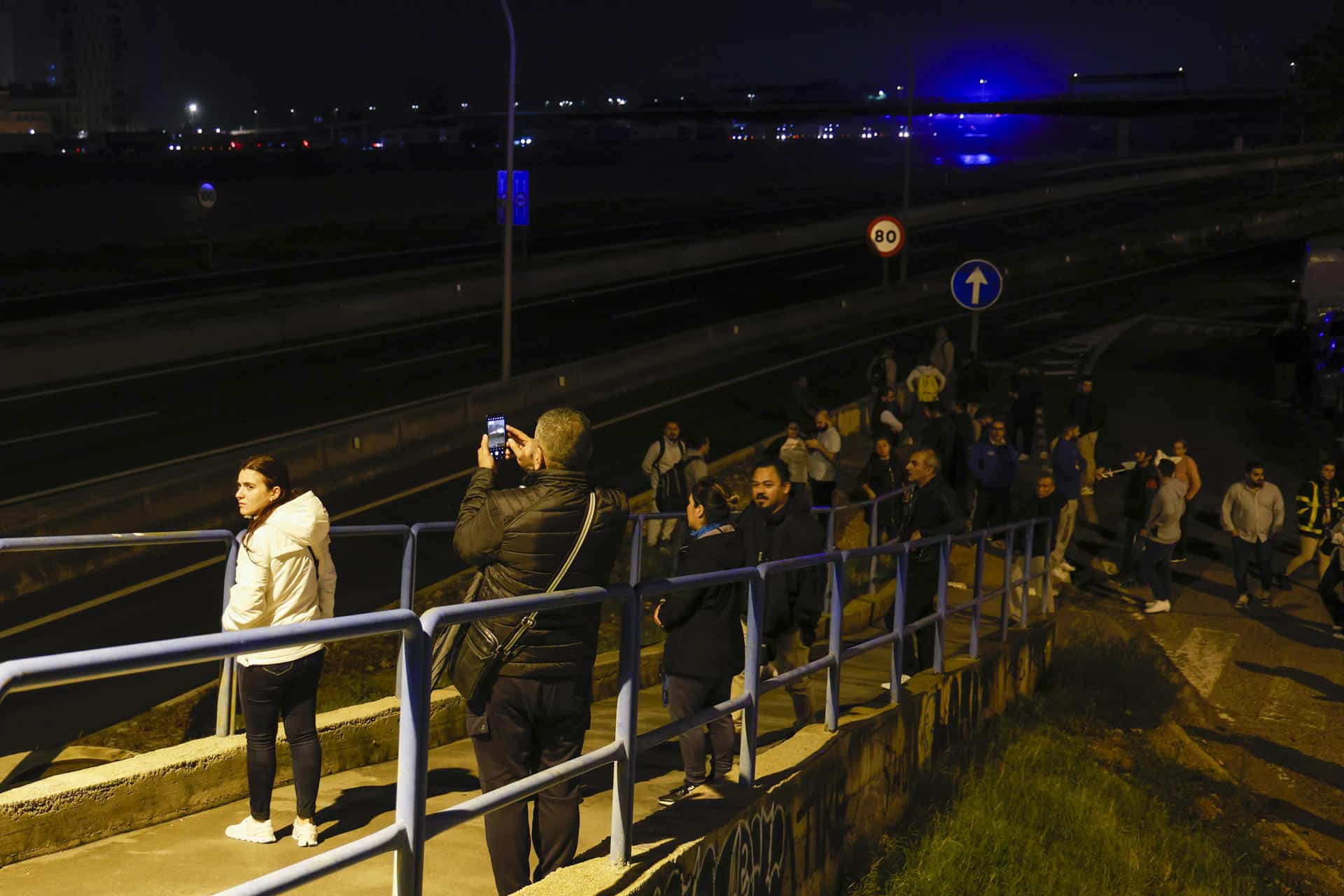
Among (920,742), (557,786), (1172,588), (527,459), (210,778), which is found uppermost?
(527,459)

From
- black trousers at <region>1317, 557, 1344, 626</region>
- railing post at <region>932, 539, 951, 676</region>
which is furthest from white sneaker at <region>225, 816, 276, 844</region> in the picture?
black trousers at <region>1317, 557, 1344, 626</region>

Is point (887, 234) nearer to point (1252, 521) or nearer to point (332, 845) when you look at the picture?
point (1252, 521)

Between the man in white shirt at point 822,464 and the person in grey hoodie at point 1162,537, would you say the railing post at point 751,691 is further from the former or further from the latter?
the person in grey hoodie at point 1162,537

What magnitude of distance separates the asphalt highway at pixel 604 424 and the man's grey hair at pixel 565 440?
1.89 metres

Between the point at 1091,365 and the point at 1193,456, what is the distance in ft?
27.2

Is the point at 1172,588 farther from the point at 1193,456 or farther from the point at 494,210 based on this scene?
the point at 494,210

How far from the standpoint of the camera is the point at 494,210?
6278cm

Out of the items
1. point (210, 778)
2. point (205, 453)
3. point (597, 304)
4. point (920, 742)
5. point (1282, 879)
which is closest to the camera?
point (210, 778)

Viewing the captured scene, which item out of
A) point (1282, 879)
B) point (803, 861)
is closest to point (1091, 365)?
point (1282, 879)

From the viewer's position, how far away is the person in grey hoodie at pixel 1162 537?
15180mm

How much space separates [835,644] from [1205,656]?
8859 mm

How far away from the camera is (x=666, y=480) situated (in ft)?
46.6

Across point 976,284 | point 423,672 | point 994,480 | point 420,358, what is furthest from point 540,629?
point 420,358

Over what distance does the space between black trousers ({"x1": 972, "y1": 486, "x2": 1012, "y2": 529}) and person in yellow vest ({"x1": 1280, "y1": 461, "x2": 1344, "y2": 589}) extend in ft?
10.7
